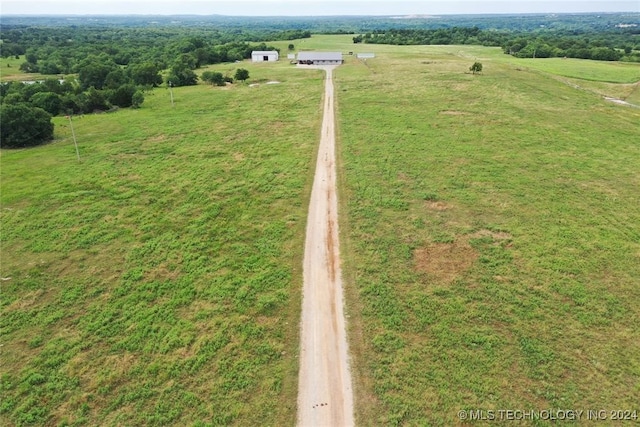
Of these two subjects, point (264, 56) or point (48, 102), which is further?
point (264, 56)

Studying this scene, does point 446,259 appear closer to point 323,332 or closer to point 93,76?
point 323,332

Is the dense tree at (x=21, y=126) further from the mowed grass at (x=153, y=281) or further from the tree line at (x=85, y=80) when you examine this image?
the mowed grass at (x=153, y=281)

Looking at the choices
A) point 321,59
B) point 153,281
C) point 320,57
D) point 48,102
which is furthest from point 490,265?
point 320,57

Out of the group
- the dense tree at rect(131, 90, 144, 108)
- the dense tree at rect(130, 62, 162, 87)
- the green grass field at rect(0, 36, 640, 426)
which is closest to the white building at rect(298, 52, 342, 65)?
the dense tree at rect(130, 62, 162, 87)

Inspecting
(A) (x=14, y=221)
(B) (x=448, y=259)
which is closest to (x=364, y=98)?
(B) (x=448, y=259)

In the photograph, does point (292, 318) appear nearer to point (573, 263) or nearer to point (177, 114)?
point (573, 263)

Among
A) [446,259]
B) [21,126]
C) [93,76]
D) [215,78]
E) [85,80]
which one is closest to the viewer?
[446,259]
